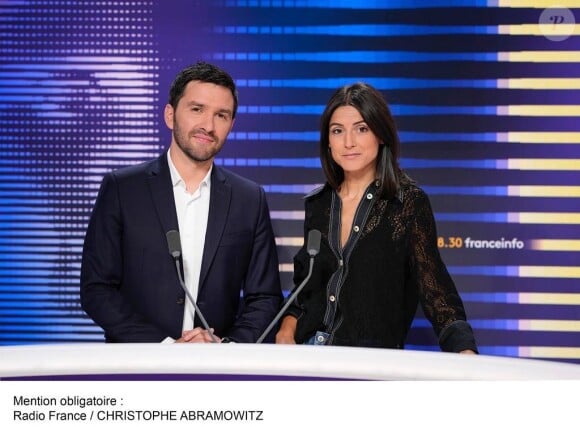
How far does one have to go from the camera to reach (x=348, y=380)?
2.86 ft

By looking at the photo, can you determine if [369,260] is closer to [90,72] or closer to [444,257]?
[444,257]

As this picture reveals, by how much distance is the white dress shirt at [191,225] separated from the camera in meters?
2.49

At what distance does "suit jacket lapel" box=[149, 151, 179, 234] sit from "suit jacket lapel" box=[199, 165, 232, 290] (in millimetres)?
122

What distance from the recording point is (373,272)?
7.50 feet

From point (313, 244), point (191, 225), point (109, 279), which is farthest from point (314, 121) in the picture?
point (313, 244)

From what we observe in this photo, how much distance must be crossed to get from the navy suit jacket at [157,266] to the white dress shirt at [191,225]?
0.03 meters

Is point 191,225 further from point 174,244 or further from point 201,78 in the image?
point 174,244

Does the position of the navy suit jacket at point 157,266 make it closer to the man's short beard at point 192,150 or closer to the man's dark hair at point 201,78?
the man's short beard at point 192,150

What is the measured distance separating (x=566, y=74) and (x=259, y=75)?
129 centimetres

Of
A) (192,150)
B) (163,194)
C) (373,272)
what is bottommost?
(373,272)

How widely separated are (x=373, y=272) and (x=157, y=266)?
2.40ft

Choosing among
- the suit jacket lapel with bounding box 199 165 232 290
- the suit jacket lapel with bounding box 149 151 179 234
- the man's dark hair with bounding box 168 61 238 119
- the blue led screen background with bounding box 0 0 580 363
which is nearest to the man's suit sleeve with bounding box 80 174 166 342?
the suit jacket lapel with bounding box 149 151 179 234

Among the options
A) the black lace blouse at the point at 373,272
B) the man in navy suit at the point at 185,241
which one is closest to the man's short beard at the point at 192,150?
the man in navy suit at the point at 185,241

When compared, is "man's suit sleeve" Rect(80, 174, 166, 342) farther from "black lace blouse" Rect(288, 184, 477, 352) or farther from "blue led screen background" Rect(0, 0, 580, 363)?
"blue led screen background" Rect(0, 0, 580, 363)
